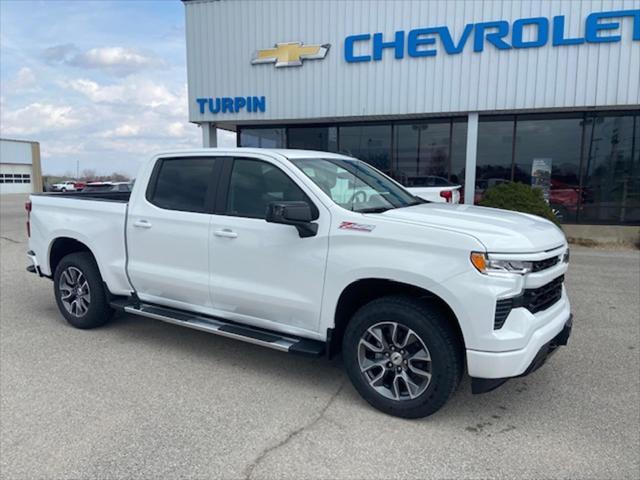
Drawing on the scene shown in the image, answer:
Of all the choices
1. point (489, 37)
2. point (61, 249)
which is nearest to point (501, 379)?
point (61, 249)

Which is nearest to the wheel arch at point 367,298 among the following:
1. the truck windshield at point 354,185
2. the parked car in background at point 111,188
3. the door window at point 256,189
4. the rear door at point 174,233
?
the truck windshield at point 354,185

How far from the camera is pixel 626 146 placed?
42.8 feet

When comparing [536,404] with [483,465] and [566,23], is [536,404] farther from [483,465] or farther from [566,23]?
[566,23]

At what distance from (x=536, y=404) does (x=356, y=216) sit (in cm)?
199

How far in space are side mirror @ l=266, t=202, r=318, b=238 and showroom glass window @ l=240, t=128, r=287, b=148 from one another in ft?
42.8

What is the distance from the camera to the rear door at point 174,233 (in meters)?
4.35

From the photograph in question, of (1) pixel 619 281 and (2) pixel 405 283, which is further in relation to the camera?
(1) pixel 619 281

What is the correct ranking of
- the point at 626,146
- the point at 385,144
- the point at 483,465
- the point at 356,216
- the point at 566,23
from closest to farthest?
the point at 483,465 < the point at 356,216 < the point at 566,23 < the point at 626,146 < the point at 385,144

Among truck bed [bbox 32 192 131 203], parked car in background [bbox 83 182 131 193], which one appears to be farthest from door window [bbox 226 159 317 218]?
parked car in background [bbox 83 182 131 193]

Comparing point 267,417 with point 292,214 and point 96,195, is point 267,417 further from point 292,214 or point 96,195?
point 96,195

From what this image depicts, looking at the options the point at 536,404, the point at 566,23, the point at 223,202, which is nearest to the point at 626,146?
the point at 566,23

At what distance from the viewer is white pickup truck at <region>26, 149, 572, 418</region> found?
124 inches

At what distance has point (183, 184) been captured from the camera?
460 centimetres

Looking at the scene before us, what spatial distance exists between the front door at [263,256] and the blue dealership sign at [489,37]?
1005 centimetres
